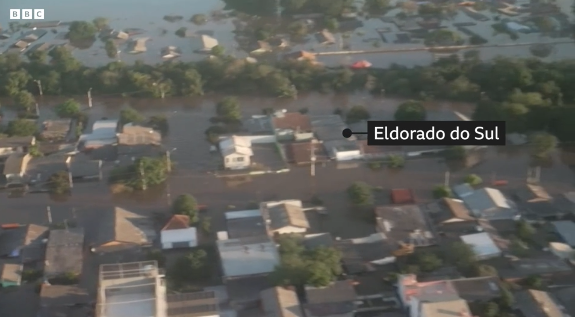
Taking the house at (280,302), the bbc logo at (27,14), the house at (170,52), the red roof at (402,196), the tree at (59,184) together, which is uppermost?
the bbc logo at (27,14)

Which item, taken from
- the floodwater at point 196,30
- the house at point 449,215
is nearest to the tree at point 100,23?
the floodwater at point 196,30

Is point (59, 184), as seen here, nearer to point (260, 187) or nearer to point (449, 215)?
point (260, 187)

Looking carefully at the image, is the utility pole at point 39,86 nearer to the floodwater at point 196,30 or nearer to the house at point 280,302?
the floodwater at point 196,30

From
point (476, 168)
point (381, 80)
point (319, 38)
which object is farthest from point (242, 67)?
point (476, 168)

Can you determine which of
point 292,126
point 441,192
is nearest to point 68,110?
point 292,126

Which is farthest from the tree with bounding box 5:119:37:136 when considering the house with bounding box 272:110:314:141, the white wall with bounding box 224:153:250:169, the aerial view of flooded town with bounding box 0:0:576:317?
the house with bounding box 272:110:314:141

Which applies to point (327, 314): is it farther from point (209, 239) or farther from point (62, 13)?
point (62, 13)
